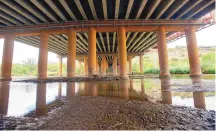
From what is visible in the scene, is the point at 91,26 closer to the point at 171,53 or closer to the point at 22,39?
the point at 22,39

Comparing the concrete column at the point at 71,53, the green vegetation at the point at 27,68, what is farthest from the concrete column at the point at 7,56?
the green vegetation at the point at 27,68

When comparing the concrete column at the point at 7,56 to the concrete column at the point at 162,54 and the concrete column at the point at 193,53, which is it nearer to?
the concrete column at the point at 162,54

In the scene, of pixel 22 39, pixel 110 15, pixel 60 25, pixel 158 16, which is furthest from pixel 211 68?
pixel 22 39

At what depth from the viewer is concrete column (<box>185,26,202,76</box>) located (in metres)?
12.4

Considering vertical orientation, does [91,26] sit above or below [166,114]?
above

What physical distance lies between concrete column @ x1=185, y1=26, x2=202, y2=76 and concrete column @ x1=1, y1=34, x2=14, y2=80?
62.4ft

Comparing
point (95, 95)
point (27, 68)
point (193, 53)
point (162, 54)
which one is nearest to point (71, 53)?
point (162, 54)

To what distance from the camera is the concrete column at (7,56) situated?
13.1 m

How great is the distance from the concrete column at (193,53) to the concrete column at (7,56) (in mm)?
19033

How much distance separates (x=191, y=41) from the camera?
41.8ft

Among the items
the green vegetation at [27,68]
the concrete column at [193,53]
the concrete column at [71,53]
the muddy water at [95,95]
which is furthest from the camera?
the green vegetation at [27,68]

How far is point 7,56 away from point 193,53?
64.4ft

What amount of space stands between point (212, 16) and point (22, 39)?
76.4 ft

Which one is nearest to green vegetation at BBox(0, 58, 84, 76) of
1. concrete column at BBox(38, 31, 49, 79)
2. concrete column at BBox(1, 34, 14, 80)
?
concrete column at BBox(1, 34, 14, 80)
